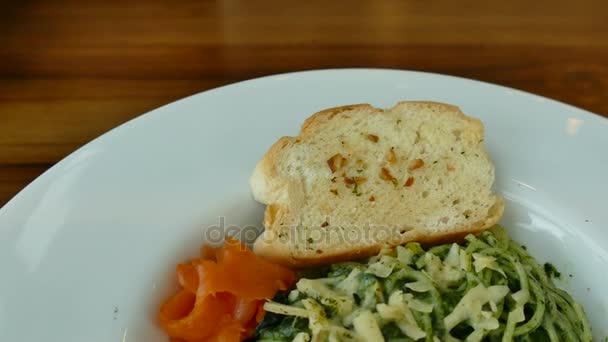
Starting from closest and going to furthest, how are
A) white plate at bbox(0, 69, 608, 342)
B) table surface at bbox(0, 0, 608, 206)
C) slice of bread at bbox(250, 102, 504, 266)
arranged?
white plate at bbox(0, 69, 608, 342) < slice of bread at bbox(250, 102, 504, 266) < table surface at bbox(0, 0, 608, 206)

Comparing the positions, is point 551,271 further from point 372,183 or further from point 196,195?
point 196,195

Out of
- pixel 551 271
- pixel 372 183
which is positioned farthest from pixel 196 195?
pixel 551 271

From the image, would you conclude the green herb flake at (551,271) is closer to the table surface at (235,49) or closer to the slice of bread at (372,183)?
the slice of bread at (372,183)

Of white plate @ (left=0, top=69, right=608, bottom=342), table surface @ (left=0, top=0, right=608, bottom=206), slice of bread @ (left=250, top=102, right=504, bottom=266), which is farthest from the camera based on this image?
table surface @ (left=0, top=0, right=608, bottom=206)

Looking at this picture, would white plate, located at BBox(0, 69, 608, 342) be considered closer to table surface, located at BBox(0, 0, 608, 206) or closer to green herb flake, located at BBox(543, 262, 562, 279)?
green herb flake, located at BBox(543, 262, 562, 279)

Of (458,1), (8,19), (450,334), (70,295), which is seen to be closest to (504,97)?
(450,334)

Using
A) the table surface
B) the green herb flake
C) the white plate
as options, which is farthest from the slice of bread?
the table surface
